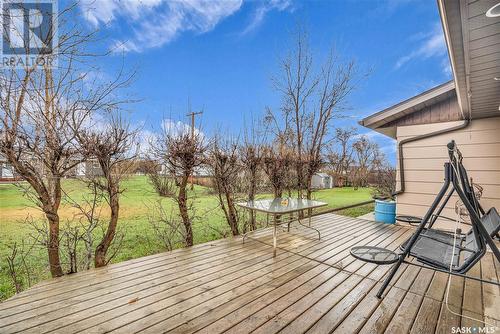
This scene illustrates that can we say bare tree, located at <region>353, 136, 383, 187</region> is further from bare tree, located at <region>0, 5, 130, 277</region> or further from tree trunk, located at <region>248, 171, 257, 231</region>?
bare tree, located at <region>0, 5, 130, 277</region>

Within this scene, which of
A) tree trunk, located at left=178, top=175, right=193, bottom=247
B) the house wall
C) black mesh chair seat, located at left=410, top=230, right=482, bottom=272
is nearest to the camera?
black mesh chair seat, located at left=410, top=230, right=482, bottom=272

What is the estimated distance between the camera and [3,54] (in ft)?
7.51

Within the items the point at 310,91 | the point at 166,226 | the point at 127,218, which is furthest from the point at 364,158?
the point at 127,218

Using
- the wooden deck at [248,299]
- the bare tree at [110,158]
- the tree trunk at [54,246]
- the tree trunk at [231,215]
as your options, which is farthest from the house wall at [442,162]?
the tree trunk at [54,246]

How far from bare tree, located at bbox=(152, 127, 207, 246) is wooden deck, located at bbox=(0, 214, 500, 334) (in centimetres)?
91

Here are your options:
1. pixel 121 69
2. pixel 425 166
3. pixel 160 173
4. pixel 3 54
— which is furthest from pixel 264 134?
pixel 3 54

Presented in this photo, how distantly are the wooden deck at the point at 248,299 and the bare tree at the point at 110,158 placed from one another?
1.55 ft

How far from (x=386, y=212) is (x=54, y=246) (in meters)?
6.26

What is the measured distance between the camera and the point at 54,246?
2.65 meters

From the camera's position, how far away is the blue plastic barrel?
214 inches

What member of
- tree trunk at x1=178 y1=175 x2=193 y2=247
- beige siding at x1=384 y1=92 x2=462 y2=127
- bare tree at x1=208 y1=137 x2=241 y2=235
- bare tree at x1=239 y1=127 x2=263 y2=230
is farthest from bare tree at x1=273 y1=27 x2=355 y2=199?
tree trunk at x1=178 y1=175 x2=193 y2=247

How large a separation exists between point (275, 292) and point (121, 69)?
321 centimetres

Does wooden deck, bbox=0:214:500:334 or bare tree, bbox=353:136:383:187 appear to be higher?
bare tree, bbox=353:136:383:187

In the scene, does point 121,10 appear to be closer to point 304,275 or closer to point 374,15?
point 304,275
